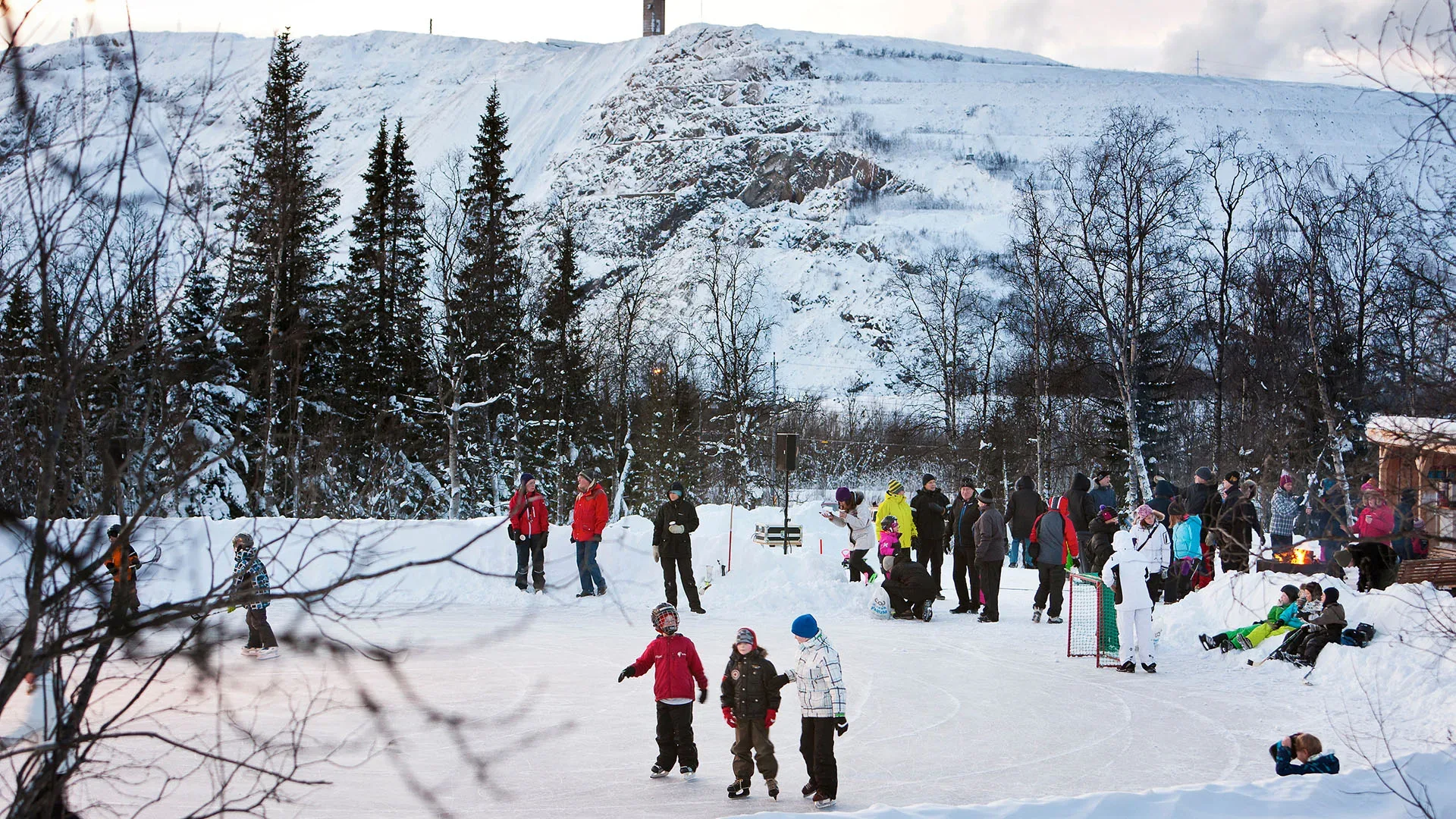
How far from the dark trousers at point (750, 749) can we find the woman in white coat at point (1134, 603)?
586 centimetres

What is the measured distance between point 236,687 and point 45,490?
80cm

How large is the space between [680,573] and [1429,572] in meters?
9.38

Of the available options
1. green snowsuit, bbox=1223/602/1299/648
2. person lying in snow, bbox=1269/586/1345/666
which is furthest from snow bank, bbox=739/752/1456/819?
green snowsuit, bbox=1223/602/1299/648

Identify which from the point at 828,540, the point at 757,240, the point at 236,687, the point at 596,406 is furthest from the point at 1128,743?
the point at 757,240

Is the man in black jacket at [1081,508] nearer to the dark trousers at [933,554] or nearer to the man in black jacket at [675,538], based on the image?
the dark trousers at [933,554]

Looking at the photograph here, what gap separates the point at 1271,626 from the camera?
12852 mm

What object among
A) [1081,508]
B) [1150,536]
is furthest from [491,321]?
[1150,536]

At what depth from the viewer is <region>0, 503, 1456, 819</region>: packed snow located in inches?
164

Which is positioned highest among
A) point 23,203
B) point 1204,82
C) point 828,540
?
point 1204,82

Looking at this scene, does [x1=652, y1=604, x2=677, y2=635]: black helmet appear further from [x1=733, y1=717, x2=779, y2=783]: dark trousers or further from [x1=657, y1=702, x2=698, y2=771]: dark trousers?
[x1=733, y1=717, x2=779, y2=783]: dark trousers

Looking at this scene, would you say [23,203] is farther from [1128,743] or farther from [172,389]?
[1128,743]

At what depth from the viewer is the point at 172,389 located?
4234 millimetres

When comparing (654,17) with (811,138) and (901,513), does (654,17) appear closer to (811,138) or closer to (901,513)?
(811,138)

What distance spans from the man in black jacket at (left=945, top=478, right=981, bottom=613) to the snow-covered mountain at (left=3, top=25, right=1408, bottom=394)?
76.2m
